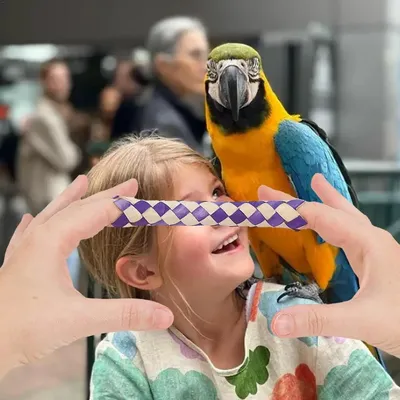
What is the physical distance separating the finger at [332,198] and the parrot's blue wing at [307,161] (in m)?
0.03

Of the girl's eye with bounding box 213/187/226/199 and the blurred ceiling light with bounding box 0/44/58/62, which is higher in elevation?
the blurred ceiling light with bounding box 0/44/58/62

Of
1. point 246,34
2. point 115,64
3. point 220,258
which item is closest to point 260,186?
point 220,258

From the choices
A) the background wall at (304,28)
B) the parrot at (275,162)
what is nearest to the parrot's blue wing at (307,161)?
the parrot at (275,162)

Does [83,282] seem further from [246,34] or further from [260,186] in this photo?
[246,34]

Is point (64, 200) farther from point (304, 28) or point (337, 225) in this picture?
point (304, 28)

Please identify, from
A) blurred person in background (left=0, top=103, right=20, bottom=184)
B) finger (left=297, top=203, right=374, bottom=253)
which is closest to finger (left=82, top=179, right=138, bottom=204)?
finger (left=297, top=203, right=374, bottom=253)

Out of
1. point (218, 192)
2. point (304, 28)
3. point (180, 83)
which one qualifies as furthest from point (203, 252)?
point (304, 28)

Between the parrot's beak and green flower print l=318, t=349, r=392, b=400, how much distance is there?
0.21m

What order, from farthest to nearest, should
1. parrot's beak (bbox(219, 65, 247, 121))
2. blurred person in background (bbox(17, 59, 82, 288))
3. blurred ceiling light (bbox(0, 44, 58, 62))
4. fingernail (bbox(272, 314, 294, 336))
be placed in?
blurred ceiling light (bbox(0, 44, 58, 62)), blurred person in background (bbox(17, 59, 82, 288)), parrot's beak (bbox(219, 65, 247, 121)), fingernail (bbox(272, 314, 294, 336))

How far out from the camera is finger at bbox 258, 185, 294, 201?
0.46 m

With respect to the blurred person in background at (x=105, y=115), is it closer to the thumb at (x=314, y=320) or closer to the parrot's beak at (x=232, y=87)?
the parrot's beak at (x=232, y=87)

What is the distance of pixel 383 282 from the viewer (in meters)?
0.37

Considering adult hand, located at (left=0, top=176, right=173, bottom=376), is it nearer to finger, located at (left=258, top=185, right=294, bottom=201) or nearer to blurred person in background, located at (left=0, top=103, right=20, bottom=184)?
finger, located at (left=258, top=185, right=294, bottom=201)

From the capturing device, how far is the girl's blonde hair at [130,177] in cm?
47
